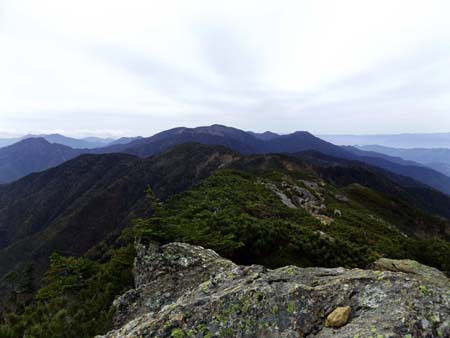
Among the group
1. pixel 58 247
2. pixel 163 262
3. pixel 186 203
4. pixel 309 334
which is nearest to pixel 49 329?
pixel 163 262

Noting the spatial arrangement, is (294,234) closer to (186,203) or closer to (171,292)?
(171,292)

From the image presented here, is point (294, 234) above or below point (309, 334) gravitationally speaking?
below

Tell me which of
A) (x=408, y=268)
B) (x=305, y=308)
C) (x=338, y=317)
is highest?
(x=338, y=317)

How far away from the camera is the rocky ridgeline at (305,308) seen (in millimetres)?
6129

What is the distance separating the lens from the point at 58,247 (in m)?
140

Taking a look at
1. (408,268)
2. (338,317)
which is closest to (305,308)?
(338,317)

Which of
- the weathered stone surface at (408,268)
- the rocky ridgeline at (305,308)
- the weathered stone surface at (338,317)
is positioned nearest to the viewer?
the rocky ridgeline at (305,308)

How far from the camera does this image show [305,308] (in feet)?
24.4

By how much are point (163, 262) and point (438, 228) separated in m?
102

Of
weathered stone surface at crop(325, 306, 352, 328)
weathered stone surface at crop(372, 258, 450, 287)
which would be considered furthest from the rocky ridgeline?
weathered stone surface at crop(372, 258, 450, 287)

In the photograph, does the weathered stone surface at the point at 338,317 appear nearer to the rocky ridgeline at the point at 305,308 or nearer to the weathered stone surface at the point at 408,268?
the rocky ridgeline at the point at 305,308

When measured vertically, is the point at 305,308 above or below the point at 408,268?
above

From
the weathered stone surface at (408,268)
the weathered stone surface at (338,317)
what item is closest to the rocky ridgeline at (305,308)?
the weathered stone surface at (338,317)

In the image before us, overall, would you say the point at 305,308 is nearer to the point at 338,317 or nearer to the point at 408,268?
the point at 338,317
